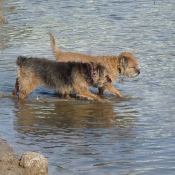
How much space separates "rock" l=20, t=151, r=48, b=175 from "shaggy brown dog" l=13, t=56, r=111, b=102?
3705 mm

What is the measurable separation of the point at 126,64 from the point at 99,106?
40.6 inches

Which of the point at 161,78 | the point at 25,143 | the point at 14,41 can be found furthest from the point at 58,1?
the point at 25,143

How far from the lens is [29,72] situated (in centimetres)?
953

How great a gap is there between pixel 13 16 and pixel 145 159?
38.8ft

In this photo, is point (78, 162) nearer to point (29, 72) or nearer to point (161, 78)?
point (29, 72)

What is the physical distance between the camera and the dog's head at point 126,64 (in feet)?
32.7

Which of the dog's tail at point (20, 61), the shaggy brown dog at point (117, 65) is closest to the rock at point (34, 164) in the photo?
the dog's tail at point (20, 61)

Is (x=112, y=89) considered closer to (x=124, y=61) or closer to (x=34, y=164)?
(x=124, y=61)

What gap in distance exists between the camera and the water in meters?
6.70

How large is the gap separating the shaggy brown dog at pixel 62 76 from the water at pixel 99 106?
247 millimetres

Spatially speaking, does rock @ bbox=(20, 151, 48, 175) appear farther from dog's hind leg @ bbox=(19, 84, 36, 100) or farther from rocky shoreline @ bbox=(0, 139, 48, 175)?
dog's hind leg @ bbox=(19, 84, 36, 100)

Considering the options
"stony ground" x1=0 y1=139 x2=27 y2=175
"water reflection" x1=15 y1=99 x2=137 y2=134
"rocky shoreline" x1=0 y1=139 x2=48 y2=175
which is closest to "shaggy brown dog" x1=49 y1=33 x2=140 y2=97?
"water reflection" x1=15 y1=99 x2=137 y2=134

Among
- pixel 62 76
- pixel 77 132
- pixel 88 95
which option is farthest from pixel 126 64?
pixel 77 132

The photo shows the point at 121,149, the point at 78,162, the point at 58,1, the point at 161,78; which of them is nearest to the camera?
the point at 78,162
